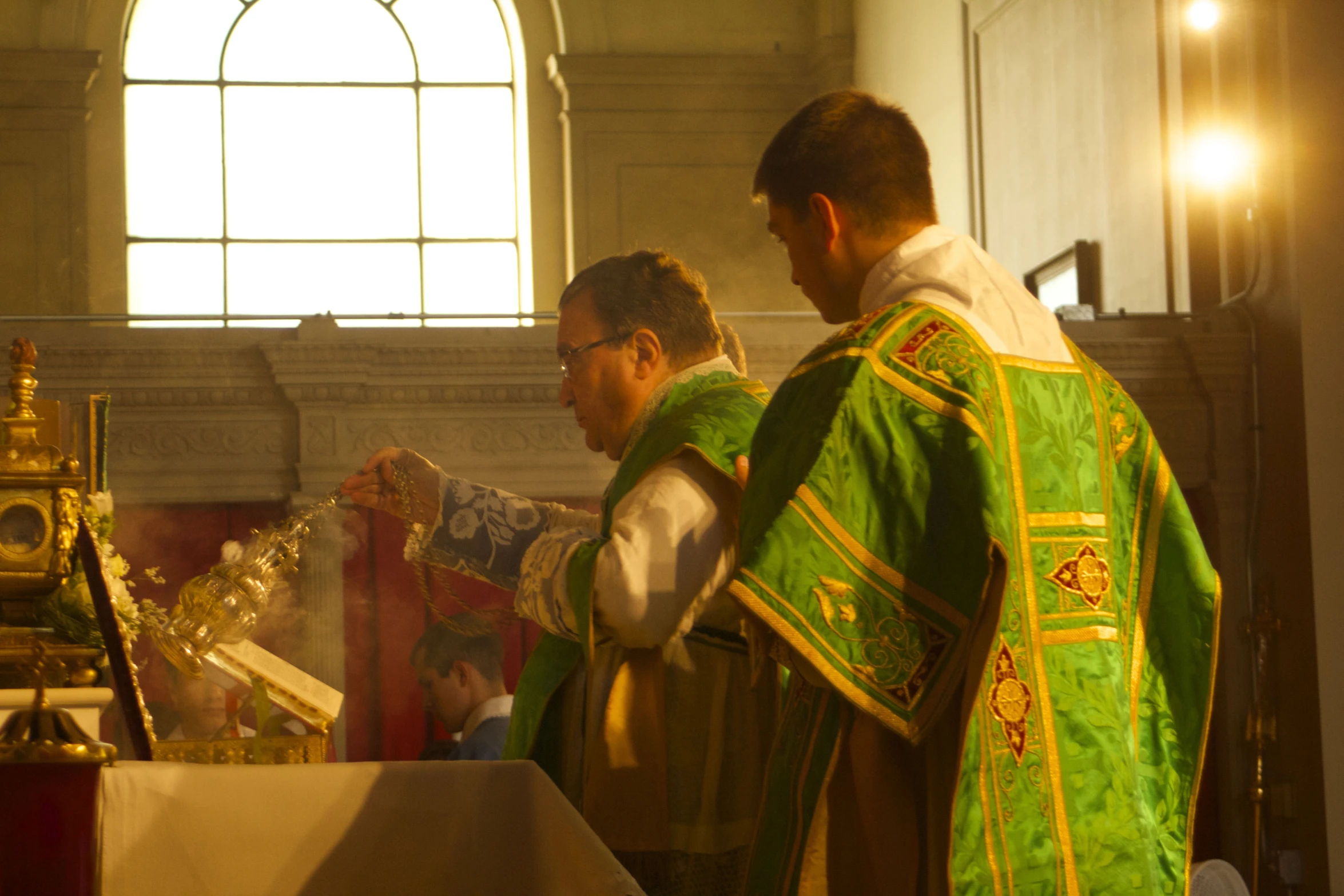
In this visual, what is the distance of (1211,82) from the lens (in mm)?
6141

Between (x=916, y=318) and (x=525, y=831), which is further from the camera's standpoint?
(x=916, y=318)

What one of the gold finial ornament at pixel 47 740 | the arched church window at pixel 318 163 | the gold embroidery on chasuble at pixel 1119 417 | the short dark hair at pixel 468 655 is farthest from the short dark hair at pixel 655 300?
the arched church window at pixel 318 163

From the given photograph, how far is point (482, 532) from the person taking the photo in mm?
2086

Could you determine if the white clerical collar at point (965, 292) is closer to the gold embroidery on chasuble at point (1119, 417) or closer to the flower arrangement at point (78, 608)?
the gold embroidery on chasuble at point (1119, 417)

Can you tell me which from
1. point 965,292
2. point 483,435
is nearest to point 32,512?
point 965,292

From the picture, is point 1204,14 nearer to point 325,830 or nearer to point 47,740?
point 325,830

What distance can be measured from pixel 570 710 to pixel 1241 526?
15.2ft

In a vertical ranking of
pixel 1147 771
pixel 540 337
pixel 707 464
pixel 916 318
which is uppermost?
pixel 540 337

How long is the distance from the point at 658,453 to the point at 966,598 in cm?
61

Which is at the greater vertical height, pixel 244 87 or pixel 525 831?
pixel 244 87

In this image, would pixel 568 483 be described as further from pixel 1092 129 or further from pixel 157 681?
pixel 1092 129

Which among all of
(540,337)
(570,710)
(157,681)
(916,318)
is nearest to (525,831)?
(916,318)

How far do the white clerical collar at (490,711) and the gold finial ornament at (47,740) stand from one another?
8.18 feet

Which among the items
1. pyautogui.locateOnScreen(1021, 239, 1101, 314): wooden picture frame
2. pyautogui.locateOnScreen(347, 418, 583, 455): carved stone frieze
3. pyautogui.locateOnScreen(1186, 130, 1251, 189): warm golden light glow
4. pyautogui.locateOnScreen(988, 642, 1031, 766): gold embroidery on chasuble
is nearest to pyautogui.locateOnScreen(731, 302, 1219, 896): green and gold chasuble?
pyautogui.locateOnScreen(988, 642, 1031, 766): gold embroidery on chasuble
